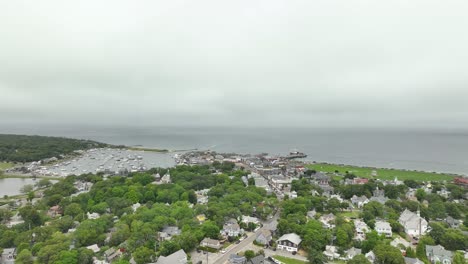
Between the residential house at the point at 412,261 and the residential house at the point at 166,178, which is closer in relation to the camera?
the residential house at the point at 412,261

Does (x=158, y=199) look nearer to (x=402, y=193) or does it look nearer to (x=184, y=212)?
(x=184, y=212)

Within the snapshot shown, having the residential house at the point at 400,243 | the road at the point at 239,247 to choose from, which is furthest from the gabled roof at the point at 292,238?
the residential house at the point at 400,243

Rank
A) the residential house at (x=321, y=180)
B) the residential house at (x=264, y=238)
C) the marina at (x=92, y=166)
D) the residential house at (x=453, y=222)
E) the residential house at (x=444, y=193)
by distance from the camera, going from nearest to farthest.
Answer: the residential house at (x=264, y=238) < the residential house at (x=453, y=222) < the residential house at (x=444, y=193) < the residential house at (x=321, y=180) < the marina at (x=92, y=166)

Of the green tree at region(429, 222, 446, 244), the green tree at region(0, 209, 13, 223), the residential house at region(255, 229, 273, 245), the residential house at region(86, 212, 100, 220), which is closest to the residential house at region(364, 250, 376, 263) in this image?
the green tree at region(429, 222, 446, 244)

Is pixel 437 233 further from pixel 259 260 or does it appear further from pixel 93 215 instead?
pixel 93 215

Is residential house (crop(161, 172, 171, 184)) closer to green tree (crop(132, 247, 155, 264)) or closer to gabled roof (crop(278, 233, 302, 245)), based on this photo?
green tree (crop(132, 247, 155, 264))

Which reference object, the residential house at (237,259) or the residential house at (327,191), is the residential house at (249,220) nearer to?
the residential house at (237,259)

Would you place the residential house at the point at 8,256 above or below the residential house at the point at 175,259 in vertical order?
below
